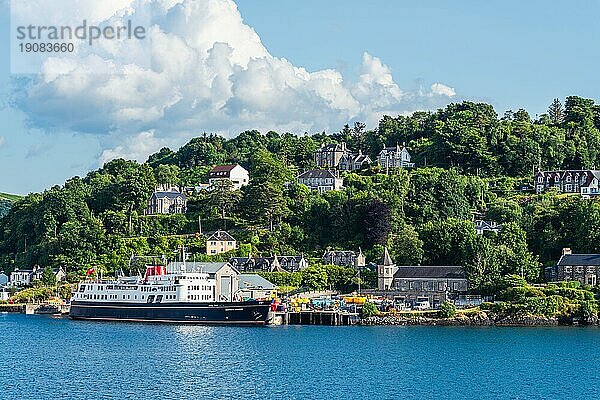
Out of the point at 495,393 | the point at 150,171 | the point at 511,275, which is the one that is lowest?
the point at 495,393

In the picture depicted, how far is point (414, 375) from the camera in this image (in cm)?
4978

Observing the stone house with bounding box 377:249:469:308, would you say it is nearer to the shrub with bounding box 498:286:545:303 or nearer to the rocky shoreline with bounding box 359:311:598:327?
the shrub with bounding box 498:286:545:303

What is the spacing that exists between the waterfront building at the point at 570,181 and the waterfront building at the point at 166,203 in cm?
4189

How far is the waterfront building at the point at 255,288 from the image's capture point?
279 ft

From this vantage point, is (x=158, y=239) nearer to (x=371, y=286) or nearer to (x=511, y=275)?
(x=371, y=286)

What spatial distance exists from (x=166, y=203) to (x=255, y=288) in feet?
102

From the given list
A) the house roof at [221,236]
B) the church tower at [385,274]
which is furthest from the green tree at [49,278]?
the church tower at [385,274]

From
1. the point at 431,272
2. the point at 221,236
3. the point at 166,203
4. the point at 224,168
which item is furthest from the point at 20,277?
the point at 431,272

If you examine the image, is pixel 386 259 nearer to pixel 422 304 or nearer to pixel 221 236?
pixel 422 304

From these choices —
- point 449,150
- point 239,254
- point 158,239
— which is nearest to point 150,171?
point 158,239

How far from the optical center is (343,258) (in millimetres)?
94375

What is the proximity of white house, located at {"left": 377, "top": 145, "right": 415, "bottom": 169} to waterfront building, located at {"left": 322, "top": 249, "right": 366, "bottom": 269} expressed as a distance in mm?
31288

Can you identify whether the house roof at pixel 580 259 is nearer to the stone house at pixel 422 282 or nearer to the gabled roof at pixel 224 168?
the stone house at pixel 422 282

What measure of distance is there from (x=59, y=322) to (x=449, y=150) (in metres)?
58.6
